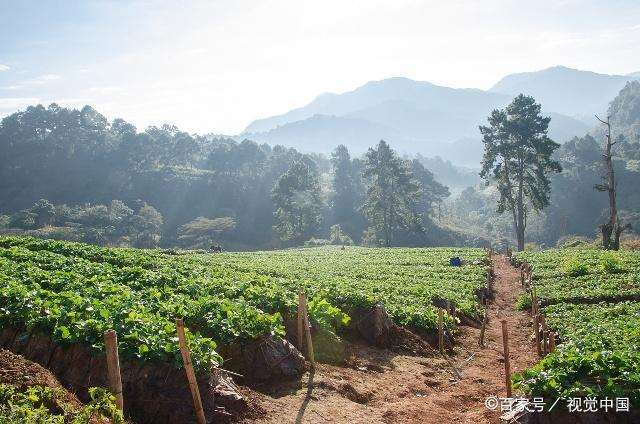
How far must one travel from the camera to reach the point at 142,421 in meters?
8.61

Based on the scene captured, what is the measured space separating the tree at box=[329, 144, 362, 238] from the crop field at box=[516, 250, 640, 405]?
8007 cm

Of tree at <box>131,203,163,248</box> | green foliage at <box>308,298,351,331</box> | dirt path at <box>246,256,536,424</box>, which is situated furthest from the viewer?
tree at <box>131,203,163,248</box>

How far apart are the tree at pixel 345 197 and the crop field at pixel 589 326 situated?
8007 cm

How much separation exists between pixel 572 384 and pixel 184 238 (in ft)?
312

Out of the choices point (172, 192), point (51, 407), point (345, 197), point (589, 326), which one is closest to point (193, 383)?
point (51, 407)

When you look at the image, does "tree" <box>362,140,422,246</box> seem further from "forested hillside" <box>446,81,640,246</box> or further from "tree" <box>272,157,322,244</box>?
"forested hillside" <box>446,81,640,246</box>

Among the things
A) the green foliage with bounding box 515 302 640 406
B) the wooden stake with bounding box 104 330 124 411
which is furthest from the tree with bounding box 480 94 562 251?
the wooden stake with bounding box 104 330 124 411

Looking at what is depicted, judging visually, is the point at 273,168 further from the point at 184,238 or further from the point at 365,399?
the point at 365,399

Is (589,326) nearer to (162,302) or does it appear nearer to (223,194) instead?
(162,302)

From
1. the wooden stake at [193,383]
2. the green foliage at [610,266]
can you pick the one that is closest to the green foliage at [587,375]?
the wooden stake at [193,383]

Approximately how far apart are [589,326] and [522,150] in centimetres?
4238

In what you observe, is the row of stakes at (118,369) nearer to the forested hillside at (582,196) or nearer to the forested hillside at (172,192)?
the forested hillside at (172,192)

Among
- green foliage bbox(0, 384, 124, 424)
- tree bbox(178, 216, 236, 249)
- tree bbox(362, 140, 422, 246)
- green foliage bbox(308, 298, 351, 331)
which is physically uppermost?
tree bbox(362, 140, 422, 246)

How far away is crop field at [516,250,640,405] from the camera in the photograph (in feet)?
27.2
